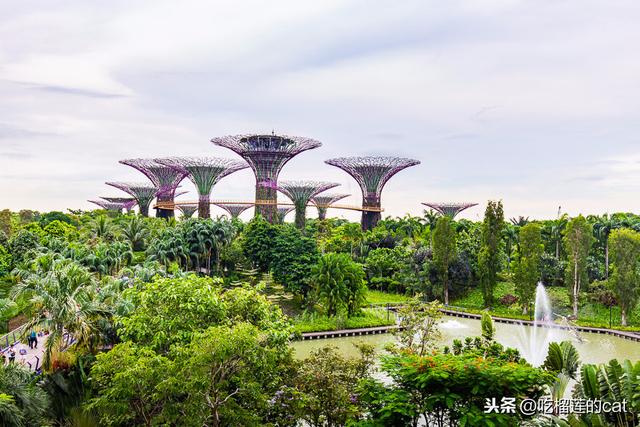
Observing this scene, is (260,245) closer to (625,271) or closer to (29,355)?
(29,355)

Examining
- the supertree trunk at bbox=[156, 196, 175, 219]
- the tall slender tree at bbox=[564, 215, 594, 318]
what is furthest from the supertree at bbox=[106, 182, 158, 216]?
the tall slender tree at bbox=[564, 215, 594, 318]

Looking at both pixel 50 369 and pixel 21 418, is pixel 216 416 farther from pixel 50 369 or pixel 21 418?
pixel 50 369

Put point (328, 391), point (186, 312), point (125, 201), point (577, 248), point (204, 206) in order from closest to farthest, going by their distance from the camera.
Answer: point (328, 391) < point (186, 312) < point (577, 248) < point (204, 206) < point (125, 201)

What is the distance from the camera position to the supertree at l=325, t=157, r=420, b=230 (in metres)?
53.3

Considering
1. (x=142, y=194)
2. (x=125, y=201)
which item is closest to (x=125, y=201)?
(x=125, y=201)

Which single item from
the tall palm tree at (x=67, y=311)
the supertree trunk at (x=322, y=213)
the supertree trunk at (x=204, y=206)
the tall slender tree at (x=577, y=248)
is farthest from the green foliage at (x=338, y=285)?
the supertree trunk at (x=322, y=213)

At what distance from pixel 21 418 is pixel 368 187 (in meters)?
46.3

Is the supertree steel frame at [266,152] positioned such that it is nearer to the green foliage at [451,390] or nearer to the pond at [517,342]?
the pond at [517,342]

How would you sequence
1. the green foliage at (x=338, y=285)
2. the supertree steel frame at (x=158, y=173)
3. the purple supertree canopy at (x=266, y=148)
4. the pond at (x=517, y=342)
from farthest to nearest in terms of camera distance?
the supertree steel frame at (x=158, y=173) → the purple supertree canopy at (x=266, y=148) → the green foliage at (x=338, y=285) → the pond at (x=517, y=342)

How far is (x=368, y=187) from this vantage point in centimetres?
5438

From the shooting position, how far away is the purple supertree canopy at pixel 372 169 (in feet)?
175

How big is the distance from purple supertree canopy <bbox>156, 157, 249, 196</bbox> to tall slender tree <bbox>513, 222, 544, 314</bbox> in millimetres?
31399

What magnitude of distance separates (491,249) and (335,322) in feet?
36.5

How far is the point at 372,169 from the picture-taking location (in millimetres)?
53531
